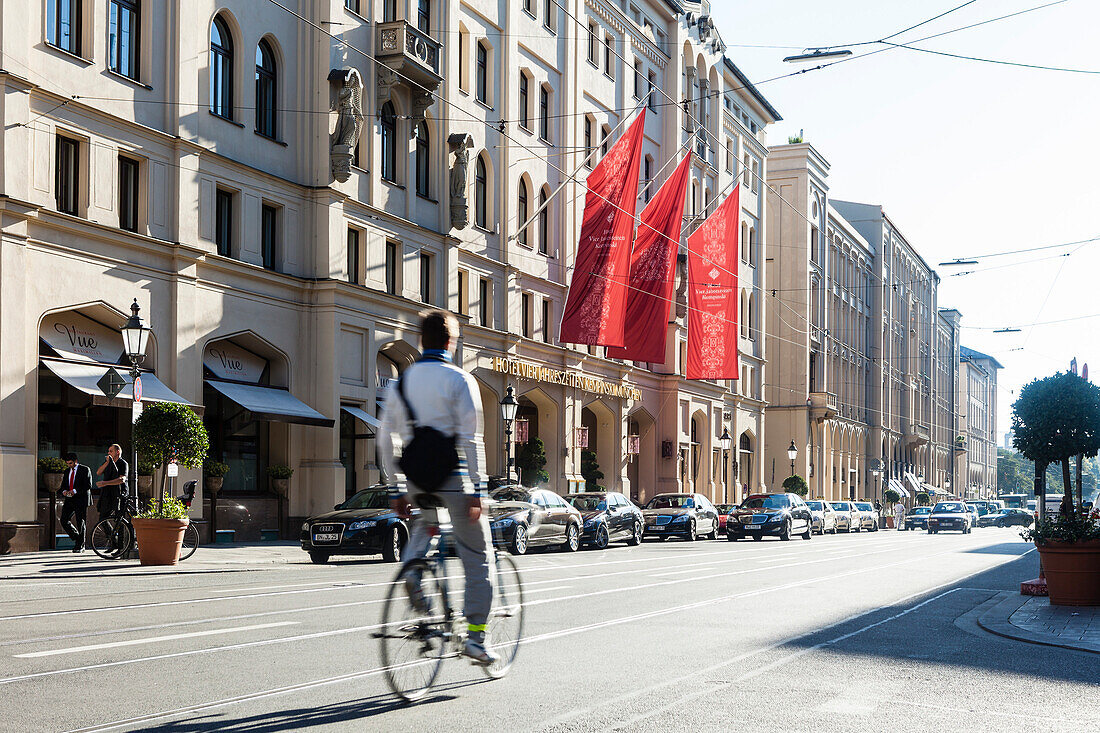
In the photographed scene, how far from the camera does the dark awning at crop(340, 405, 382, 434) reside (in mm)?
31641

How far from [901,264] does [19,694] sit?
109m

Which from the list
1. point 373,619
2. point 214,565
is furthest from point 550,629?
point 214,565

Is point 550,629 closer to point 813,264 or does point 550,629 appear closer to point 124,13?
point 124,13

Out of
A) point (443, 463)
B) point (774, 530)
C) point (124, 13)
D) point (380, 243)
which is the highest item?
point (124, 13)

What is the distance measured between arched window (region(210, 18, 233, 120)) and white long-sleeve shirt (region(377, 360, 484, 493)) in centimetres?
2241

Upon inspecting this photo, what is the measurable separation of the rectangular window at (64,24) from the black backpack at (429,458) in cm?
1957

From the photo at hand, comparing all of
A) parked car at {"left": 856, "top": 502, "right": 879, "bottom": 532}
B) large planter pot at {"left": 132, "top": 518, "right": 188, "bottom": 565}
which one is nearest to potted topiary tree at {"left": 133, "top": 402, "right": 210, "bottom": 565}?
large planter pot at {"left": 132, "top": 518, "right": 188, "bottom": 565}

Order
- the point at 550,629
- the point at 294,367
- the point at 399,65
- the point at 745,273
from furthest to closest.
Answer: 1. the point at 745,273
2. the point at 399,65
3. the point at 294,367
4. the point at 550,629

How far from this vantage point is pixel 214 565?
20.2m

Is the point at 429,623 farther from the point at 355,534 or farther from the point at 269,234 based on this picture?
the point at 269,234

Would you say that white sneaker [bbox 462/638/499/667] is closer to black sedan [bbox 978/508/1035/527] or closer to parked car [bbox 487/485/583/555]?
parked car [bbox 487/485/583/555]

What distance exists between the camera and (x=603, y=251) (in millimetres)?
37469

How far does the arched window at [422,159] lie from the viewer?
36.0m

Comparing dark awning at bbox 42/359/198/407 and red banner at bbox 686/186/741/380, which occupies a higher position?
red banner at bbox 686/186/741/380
